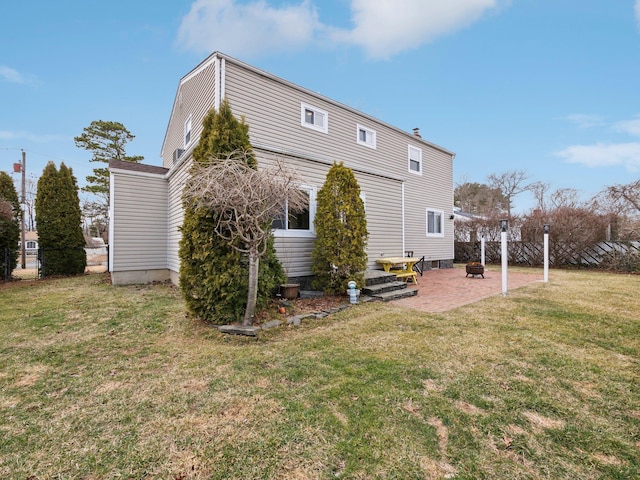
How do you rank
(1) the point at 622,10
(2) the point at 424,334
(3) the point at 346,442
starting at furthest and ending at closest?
(1) the point at 622,10 < (2) the point at 424,334 < (3) the point at 346,442

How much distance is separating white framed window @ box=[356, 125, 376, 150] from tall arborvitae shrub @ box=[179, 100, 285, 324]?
262 inches

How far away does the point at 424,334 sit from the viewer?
4.57 m

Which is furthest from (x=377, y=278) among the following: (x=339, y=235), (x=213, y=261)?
(x=213, y=261)

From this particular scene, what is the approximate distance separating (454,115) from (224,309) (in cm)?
1702

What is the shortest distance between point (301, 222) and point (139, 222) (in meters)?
5.88

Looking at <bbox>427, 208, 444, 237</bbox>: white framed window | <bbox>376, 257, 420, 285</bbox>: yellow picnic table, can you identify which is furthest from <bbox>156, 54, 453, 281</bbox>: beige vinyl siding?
<bbox>427, 208, 444, 237</bbox>: white framed window

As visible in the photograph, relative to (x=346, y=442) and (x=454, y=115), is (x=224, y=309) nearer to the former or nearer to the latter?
(x=346, y=442)

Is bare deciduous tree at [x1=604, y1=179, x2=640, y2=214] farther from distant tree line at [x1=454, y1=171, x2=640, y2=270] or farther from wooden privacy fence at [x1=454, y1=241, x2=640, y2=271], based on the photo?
wooden privacy fence at [x1=454, y1=241, x2=640, y2=271]

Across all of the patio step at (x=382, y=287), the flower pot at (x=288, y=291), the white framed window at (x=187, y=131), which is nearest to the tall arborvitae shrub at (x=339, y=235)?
the patio step at (x=382, y=287)

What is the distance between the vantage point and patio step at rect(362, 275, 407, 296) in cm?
716

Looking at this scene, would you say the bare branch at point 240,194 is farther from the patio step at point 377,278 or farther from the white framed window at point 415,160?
the white framed window at point 415,160

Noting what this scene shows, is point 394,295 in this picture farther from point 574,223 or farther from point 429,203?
point 574,223

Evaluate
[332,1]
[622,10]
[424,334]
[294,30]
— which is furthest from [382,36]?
[424,334]

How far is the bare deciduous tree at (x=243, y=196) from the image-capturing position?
4500 mm
